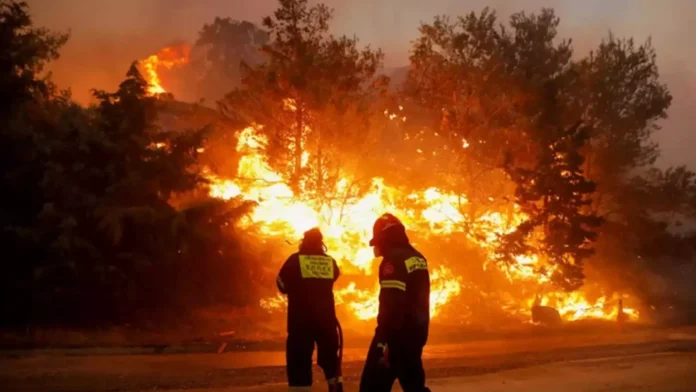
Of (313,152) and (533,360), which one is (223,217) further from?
(533,360)

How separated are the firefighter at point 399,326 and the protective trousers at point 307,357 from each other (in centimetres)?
83

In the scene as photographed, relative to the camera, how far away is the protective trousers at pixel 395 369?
653cm

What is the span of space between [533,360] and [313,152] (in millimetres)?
11528

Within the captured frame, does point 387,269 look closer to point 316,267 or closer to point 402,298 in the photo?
point 402,298

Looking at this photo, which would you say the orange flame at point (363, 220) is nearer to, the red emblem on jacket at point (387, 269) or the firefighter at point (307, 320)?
the firefighter at point (307, 320)

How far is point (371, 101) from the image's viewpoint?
2331cm

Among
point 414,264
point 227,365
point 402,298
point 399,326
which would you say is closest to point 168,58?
point 227,365

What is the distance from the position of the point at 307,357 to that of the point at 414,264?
5.68 feet

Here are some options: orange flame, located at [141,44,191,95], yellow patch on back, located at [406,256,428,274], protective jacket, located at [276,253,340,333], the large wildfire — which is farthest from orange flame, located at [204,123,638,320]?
orange flame, located at [141,44,191,95]

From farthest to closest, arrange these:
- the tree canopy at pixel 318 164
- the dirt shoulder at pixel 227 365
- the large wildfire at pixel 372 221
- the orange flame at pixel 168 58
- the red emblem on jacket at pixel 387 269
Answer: the orange flame at pixel 168 58
the large wildfire at pixel 372 221
the tree canopy at pixel 318 164
the dirt shoulder at pixel 227 365
the red emblem on jacket at pixel 387 269

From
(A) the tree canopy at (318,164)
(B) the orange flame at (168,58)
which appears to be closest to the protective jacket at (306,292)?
(A) the tree canopy at (318,164)

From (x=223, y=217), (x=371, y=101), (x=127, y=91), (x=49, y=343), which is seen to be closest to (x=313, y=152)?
(x=371, y=101)

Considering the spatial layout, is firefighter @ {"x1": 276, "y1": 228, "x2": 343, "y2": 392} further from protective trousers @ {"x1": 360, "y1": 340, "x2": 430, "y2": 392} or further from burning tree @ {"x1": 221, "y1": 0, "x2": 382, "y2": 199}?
burning tree @ {"x1": 221, "y1": 0, "x2": 382, "y2": 199}

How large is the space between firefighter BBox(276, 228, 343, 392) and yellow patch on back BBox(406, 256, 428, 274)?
47.6 inches
